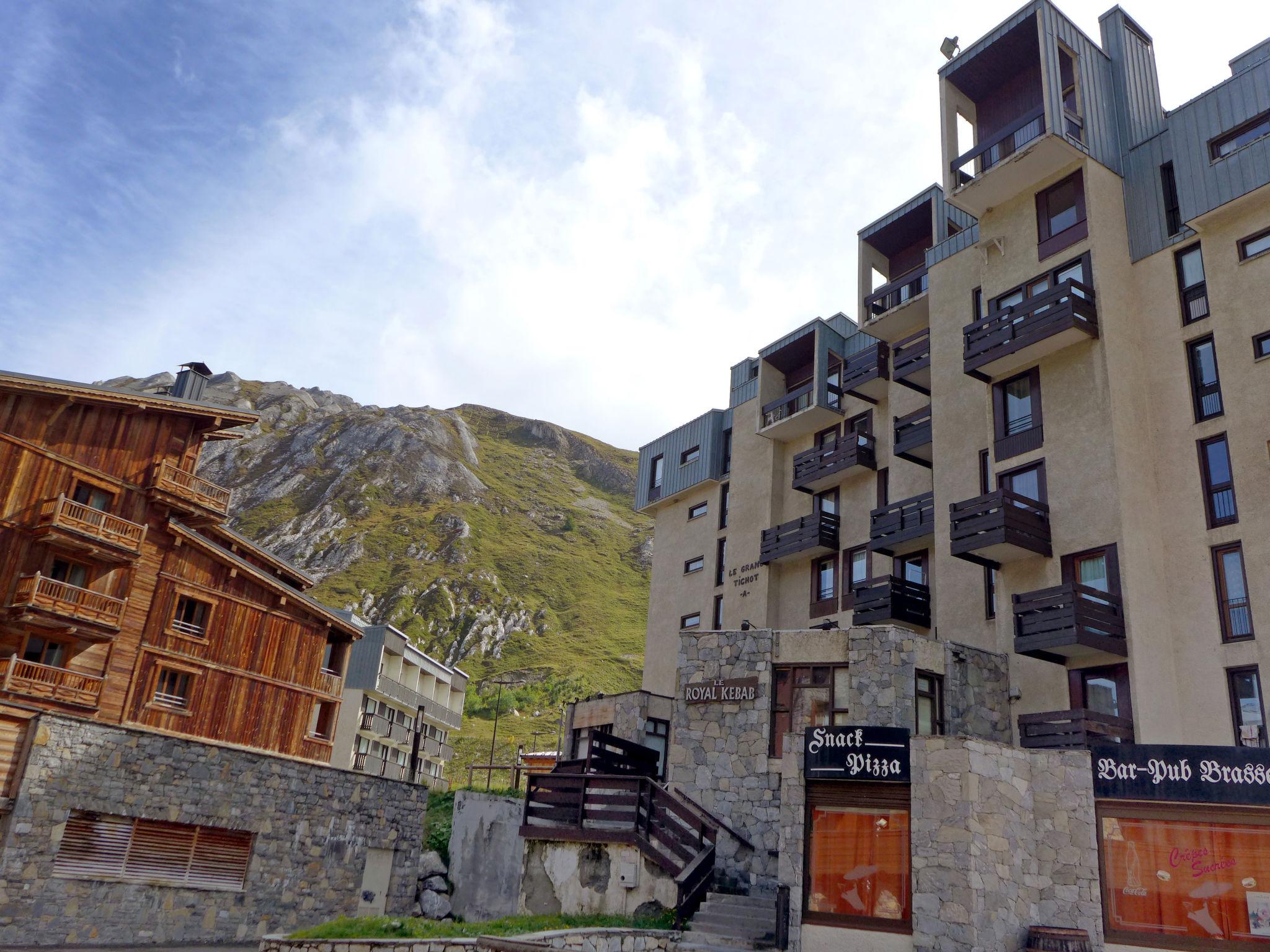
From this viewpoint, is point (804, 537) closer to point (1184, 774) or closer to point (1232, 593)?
point (1232, 593)

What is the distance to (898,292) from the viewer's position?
1364 inches

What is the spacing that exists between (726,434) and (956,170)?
15692 mm

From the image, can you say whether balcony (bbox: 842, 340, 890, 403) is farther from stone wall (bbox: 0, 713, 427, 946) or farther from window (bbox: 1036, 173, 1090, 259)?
stone wall (bbox: 0, 713, 427, 946)

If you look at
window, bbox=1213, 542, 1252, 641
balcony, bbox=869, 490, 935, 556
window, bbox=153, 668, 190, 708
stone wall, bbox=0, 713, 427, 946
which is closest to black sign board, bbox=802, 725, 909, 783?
window, bbox=1213, 542, 1252, 641

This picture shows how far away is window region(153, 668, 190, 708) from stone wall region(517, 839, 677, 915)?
51.1 ft

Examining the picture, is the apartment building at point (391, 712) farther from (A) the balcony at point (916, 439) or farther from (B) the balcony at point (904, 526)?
(A) the balcony at point (916, 439)

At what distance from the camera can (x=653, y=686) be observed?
39.8 meters

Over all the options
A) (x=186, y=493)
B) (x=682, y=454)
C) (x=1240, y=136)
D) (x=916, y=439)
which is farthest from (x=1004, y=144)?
(x=186, y=493)

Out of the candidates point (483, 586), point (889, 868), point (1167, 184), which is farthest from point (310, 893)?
point (483, 586)

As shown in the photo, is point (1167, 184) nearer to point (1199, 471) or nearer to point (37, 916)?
point (1199, 471)

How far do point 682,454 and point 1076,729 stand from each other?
24.9 meters

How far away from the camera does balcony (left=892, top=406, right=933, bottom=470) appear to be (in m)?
30.8

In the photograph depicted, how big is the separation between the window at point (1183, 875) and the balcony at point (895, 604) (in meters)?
14.2

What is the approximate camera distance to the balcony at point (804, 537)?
112 feet
